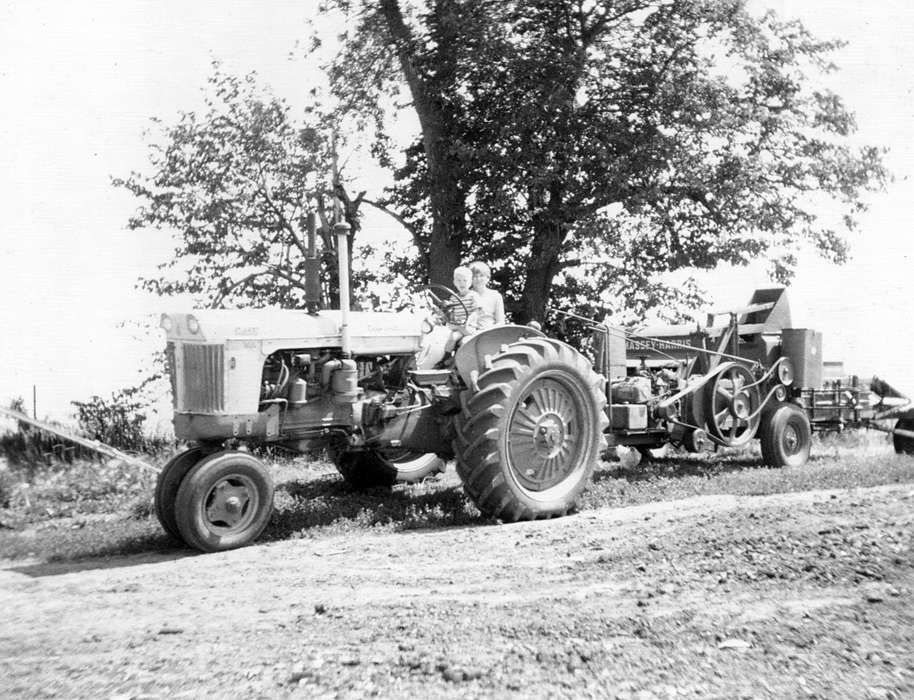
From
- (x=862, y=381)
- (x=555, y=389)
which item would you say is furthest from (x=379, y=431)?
(x=862, y=381)

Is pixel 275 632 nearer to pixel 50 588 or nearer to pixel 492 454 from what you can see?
pixel 50 588

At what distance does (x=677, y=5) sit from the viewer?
50.4 ft

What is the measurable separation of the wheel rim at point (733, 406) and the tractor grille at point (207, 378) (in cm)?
585

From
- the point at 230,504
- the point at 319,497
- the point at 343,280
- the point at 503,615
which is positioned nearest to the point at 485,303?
the point at 343,280

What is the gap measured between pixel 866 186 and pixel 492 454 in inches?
441

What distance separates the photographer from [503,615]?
188 inches

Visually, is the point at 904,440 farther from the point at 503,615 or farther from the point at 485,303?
the point at 503,615

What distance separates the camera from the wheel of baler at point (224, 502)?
6953mm

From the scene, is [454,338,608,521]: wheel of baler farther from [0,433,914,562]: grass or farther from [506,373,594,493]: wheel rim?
[0,433,914,562]: grass

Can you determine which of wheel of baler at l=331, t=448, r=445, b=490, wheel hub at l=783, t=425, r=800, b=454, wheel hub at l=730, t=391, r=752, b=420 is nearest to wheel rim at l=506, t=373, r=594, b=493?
wheel of baler at l=331, t=448, r=445, b=490

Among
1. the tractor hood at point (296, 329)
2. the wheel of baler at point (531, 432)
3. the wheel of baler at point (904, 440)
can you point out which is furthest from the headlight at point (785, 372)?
the tractor hood at point (296, 329)

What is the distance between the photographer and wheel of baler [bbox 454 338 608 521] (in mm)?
7992

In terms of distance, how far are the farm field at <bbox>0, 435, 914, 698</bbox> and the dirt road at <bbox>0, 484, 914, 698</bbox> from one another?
0.05 ft

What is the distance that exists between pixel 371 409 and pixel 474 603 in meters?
3.07
